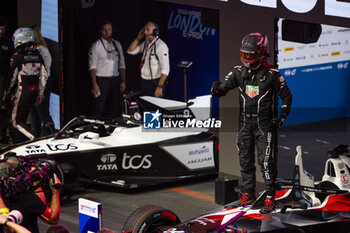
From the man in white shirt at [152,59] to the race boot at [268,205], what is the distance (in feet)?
17.5

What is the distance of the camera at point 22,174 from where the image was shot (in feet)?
14.8

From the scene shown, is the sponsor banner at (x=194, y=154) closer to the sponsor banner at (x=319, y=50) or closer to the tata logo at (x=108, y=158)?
the tata logo at (x=108, y=158)

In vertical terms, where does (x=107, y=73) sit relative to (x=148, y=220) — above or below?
above

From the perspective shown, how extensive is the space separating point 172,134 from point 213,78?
183 cm

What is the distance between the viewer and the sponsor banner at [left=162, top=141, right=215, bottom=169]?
28.8 feet

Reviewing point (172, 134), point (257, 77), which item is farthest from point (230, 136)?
point (257, 77)

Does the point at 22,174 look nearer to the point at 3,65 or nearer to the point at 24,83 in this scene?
the point at 24,83

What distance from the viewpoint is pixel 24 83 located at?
10.9 m

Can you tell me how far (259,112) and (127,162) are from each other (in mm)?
2620

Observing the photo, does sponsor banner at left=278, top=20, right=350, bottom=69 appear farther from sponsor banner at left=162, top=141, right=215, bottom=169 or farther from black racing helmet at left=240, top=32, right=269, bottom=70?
black racing helmet at left=240, top=32, right=269, bottom=70

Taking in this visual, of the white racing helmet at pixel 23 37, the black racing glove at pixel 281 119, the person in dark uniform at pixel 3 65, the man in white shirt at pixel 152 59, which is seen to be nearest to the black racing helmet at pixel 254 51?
the black racing glove at pixel 281 119

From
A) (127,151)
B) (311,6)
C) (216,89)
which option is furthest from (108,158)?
(311,6)

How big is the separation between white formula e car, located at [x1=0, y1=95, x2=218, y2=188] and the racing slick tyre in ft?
9.14

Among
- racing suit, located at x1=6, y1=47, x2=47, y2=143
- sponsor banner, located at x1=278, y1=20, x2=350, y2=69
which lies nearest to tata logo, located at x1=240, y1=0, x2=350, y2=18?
racing suit, located at x1=6, y1=47, x2=47, y2=143
